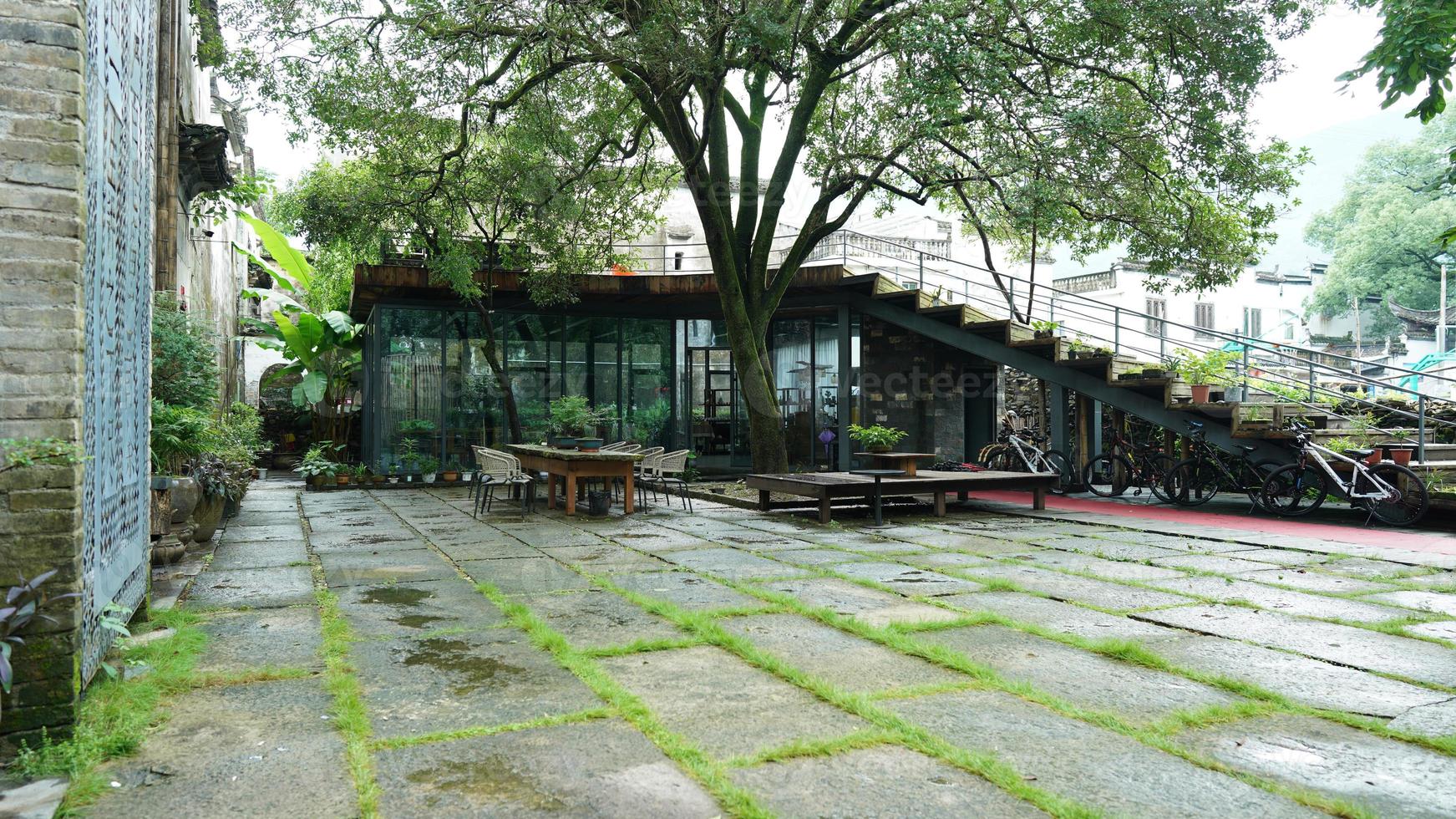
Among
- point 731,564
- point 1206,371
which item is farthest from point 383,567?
point 1206,371

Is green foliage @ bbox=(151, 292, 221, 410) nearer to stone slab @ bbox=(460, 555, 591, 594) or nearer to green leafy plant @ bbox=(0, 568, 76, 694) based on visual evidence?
stone slab @ bbox=(460, 555, 591, 594)

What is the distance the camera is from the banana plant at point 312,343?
1433 cm

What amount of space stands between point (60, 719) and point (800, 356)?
12847 millimetres

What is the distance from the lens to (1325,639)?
12.6 feet

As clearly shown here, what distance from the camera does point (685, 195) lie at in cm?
2459

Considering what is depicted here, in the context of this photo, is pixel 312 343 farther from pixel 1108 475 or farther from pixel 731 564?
pixel 1108 475

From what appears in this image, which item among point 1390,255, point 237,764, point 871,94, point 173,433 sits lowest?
point 237,764

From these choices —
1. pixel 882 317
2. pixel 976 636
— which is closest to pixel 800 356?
pixel 882 317

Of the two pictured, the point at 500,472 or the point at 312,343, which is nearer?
the point at 500,472

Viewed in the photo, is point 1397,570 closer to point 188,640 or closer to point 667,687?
point 667,687

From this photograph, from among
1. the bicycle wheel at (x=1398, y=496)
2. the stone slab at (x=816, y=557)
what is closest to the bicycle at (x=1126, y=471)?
the bicycle wheel at (x=1398, y=496)

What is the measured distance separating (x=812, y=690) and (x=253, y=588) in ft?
11.5

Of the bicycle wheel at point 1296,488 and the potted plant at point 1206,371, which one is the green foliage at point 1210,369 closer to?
the potted plant at point 1206,371

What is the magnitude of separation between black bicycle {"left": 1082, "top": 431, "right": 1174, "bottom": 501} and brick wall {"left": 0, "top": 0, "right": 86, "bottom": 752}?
1017 centimetres
